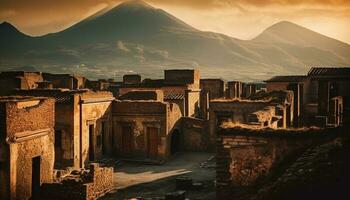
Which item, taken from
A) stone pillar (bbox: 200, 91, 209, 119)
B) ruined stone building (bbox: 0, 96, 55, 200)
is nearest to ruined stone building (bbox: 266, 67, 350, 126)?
stone pillar (bbox: 200, 91, 209, 119)

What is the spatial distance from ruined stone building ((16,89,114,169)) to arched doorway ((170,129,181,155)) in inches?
211

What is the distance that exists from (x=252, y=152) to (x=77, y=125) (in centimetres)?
1420

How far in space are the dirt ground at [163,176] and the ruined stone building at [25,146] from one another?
128 inches

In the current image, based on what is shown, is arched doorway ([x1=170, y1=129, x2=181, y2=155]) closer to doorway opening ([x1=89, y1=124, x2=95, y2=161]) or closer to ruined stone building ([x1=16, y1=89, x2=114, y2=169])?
ruined stone building ([x1=16, y1=89, x2=114, y2=169])

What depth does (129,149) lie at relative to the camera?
2850 cm

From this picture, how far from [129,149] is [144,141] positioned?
130 centimetres

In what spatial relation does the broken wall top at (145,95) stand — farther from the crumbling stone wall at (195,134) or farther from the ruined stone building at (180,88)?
the ruined stone building at (180,88)

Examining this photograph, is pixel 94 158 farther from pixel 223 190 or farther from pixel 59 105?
pixel 223 190

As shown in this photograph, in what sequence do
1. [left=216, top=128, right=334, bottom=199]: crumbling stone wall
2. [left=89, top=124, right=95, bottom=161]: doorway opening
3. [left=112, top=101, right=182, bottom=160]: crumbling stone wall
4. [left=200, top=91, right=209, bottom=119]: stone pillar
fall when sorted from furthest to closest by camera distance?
[left=200, top=91, right=209, bottom=119]: stone pillar, [left=112, top=101, right=182, bottom=160]: crumbling stone wall, [left=89, top=124, right=95, bottom=161]: doorway opening, [left=216, top=128, right=334, bottom=199]: crumbling stone wall

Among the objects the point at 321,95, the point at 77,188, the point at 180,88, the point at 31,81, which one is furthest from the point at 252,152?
the point at 31,81

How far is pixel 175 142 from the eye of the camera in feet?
100

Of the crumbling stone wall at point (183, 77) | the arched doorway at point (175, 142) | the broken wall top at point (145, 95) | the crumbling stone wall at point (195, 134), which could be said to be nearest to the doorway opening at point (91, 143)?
the arched doorway at point (175, 142)

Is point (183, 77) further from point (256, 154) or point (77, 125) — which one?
point (256, 154)

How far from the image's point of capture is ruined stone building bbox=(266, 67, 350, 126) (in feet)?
73.0
